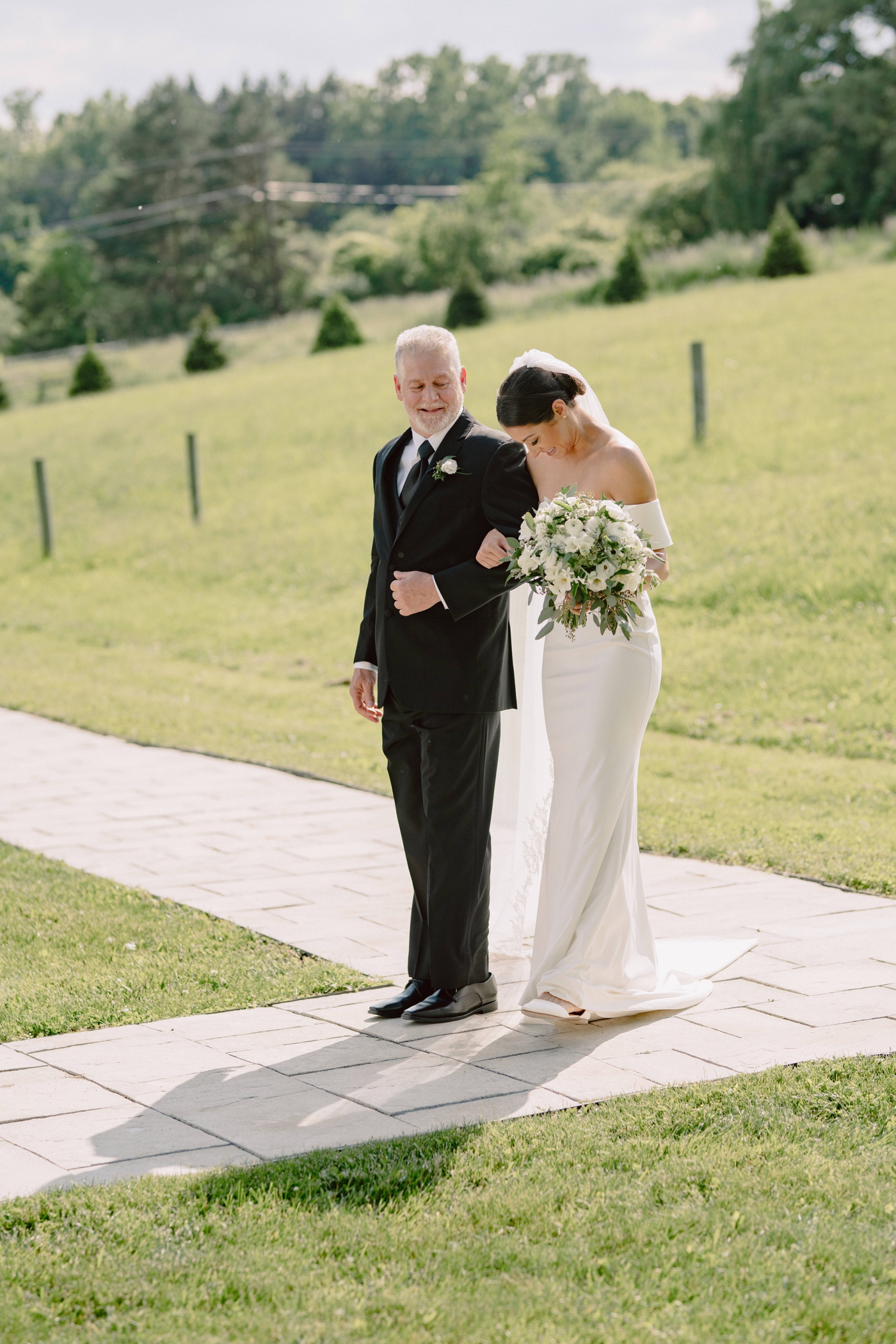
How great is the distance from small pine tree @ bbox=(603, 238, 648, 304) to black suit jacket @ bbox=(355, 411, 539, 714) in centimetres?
3045

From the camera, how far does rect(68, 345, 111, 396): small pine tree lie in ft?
143

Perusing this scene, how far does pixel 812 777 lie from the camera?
926 centimetres

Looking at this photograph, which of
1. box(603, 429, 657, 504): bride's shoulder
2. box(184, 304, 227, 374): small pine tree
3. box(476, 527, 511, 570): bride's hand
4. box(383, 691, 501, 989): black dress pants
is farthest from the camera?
box(184, 304, 227, 374): small pine tree

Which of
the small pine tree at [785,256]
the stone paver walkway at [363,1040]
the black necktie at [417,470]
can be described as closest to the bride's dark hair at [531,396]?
the black necktie at [417,470]

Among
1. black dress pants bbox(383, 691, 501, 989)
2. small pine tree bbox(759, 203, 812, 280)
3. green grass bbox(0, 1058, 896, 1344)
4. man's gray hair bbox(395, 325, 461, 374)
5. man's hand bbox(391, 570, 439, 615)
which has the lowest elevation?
green grass bbox(0, 1058, 896, 1344)

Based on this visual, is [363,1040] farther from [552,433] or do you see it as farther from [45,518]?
A: [45,518]

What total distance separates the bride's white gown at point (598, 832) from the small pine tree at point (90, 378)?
4066cm

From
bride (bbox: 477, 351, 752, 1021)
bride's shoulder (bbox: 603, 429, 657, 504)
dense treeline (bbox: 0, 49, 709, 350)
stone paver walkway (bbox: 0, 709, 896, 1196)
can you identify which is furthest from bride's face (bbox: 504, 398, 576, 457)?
dense treeline (bbox: 0, 49, 709, 350)

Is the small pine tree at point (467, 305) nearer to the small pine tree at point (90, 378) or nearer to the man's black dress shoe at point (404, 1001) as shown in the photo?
the small pine tree at point (90, 378)

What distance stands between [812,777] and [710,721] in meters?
1.94

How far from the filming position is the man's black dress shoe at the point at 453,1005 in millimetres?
5070

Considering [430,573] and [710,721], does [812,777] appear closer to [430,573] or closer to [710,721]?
[710,721]

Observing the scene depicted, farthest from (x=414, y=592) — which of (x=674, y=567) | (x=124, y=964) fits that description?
(x=674, y=567)

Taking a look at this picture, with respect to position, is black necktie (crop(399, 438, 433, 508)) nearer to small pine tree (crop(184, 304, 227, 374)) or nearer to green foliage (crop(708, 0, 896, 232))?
small pine tree (crop(184, 304, 227, 374))
